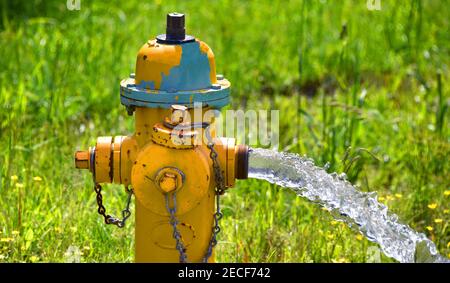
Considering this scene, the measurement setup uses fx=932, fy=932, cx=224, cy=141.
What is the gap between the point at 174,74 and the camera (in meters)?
2.27

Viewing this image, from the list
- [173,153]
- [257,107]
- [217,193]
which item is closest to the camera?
[173,153]

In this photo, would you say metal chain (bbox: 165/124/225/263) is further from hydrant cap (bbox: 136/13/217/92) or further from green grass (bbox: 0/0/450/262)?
green grass (bbox: 0/0/450/262)

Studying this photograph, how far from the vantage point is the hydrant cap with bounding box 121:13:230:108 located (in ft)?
7.45

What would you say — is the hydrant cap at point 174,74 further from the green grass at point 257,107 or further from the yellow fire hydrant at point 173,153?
the green grass at point 257,107

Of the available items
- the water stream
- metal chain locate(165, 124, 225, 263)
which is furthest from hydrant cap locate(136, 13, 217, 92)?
the water stream

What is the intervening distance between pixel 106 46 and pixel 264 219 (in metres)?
1.69

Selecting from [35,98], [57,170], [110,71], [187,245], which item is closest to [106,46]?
[110,71]

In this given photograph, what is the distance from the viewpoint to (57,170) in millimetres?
3369

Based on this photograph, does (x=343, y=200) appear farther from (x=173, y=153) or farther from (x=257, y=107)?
(x=257, y=107)

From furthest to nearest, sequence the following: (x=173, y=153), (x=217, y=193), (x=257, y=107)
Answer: (x=257, y=107)
(x=217, y=193)
(x=173, y=153)

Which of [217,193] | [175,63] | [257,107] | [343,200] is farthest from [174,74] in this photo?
[257,107]

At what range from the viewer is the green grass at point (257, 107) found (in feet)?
9.96

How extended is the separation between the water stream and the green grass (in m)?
0.40

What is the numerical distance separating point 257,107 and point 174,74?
196cm
